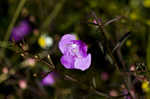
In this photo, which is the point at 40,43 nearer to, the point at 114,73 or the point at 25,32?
the point at 25,32

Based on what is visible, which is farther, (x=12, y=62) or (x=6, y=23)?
(x=6, y=23)

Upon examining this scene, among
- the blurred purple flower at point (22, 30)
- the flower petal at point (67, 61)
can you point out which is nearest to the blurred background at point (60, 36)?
the blurred purple flower at point (22, 30)

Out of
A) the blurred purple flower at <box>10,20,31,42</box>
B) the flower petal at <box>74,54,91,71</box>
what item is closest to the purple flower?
the flower petal at <box>74,54,91,71</box>

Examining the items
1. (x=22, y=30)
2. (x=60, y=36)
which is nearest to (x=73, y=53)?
(x=60, y=36)

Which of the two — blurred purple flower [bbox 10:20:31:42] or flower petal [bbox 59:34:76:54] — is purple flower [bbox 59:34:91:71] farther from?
blurred purple flower [bbox 10:20:31:42]

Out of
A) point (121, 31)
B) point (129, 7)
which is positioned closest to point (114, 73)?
point (121, 31)

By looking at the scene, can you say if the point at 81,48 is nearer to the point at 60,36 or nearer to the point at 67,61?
the point at 67,61
